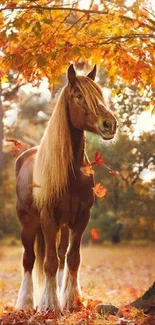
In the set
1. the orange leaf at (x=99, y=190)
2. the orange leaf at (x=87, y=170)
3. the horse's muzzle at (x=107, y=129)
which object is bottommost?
the orange leaf at (x=99, y=190)

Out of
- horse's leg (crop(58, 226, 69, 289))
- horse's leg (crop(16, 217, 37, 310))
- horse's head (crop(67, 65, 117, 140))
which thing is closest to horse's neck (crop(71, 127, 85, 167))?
horse's head (crop(67, 65, 117, 140))

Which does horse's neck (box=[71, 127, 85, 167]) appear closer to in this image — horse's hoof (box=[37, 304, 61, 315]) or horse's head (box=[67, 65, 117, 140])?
horse's head (box=[67, 65, 117, 140])

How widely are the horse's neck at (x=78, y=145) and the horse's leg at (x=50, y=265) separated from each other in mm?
544

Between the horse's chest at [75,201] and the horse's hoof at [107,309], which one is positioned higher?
the horse's chest at [75,201]

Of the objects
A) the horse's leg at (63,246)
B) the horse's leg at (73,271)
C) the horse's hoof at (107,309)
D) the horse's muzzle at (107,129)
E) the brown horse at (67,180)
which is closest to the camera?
the horse's muzzle at (107,129)

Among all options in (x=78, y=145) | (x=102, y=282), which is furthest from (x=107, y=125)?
(x=102, y=282)

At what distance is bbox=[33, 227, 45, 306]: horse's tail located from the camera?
5.96m

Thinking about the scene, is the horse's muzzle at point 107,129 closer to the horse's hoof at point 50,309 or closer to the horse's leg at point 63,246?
the horse's leg at point 63,246

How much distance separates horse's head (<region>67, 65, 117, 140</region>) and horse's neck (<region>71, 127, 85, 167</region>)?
4.2 inches

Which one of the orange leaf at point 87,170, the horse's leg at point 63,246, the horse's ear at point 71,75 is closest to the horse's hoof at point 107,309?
the horse's leg at point 63,246

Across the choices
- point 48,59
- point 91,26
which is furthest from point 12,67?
point 91,26

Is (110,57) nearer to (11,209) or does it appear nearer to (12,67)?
(12,67)

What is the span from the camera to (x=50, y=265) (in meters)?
5.53

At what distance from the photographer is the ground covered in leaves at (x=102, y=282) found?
213 inches
